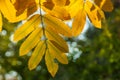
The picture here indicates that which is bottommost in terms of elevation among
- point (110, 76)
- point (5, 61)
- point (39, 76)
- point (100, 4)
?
point (110, 76)

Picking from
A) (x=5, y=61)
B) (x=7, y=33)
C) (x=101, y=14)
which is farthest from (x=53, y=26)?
(x=7, y=33)

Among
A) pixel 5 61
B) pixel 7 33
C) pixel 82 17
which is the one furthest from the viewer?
pixel 7 33

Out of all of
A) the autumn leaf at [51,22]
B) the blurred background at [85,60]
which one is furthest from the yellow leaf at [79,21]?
the blurred background at [85,60]

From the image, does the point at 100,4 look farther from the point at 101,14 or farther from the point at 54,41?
the point at 54,41

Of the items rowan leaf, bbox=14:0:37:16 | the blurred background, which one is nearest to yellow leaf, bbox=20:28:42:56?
rowan leaf, bbox=14:0:37:16

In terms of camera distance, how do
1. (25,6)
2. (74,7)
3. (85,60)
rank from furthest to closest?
(85,60)
(74,7)
(25,6)

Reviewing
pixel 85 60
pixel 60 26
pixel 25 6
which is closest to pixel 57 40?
pixel 60 26

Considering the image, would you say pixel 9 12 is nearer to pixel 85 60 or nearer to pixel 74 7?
pixel 74 7
